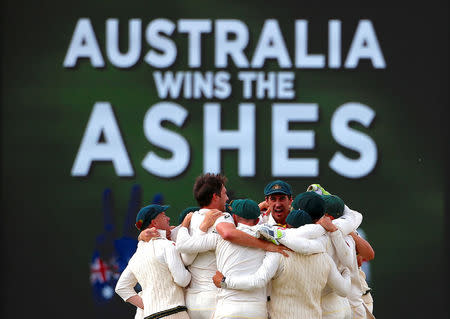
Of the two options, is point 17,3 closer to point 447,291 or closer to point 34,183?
point 34,183

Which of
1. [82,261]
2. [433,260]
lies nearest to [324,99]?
[433,260]

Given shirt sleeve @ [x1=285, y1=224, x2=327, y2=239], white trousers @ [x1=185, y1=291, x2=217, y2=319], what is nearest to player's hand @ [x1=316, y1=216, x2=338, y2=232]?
shirt sleeve @ [x1=285, y1=224, x2=327, y2=239]

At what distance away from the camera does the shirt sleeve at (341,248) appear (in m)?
6.82

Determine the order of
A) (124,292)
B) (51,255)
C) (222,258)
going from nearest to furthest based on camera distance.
Answer: (222,258), (124,292), (51,255)

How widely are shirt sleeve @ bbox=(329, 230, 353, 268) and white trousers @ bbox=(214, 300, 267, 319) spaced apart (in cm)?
74

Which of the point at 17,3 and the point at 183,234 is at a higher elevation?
the point at 17,3

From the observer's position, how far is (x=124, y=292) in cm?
734

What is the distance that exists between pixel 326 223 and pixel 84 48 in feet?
20.0

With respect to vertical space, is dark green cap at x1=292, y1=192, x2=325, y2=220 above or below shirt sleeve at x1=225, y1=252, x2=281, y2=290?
above

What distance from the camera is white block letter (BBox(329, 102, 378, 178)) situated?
39.4 feet

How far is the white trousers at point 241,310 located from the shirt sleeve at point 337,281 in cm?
51

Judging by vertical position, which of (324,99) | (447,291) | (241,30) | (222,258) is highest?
(241,30)

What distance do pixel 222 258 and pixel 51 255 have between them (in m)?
5.88

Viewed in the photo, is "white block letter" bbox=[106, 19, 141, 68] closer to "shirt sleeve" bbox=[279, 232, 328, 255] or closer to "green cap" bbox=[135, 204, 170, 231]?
"green cap" bbox=[135, 204, 170, 231]
